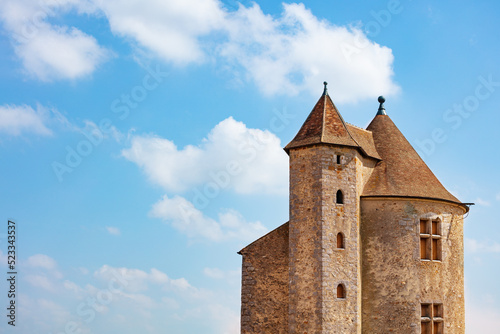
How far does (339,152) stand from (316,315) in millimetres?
8168

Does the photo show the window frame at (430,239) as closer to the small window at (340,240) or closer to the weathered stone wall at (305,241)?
the small window at (340,240)

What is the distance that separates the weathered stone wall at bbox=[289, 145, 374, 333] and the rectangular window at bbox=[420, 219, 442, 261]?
3.72m

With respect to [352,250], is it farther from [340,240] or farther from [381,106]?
→ [381,106]

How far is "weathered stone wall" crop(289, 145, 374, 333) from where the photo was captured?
3036 centimetres

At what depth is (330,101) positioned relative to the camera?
1364 inches

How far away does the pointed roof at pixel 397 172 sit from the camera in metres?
33.2

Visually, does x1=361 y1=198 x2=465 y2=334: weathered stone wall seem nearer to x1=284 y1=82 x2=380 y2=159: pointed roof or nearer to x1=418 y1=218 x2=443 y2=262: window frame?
x1=418 y1=218 x2=443 y2=262: window frame

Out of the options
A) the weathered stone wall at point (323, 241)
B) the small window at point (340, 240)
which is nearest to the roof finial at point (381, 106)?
the weathered stone wall at point (323, 241)

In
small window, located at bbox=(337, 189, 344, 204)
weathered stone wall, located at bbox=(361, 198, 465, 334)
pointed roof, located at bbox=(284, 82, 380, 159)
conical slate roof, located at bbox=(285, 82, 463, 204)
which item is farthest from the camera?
conical slate roof, located at bbox=(285, 82, 463, 204)

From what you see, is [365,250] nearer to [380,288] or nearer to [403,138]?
[380,288]

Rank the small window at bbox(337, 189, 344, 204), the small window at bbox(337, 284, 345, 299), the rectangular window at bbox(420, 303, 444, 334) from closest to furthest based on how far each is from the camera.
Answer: the small window at bbox(337, 284, 345, 299) → the small window at bbox(337, 189, 344, 204) → the rectangular window at bbox(420, 303, 444, 334)

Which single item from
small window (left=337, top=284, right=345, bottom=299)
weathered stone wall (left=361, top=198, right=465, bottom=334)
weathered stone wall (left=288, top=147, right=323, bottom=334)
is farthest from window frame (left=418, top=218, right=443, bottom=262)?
weathered stone wall (left=288, top=147, right=323, bottom=334)

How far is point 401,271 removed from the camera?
1262 inches

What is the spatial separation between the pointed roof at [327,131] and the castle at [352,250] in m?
0.06
